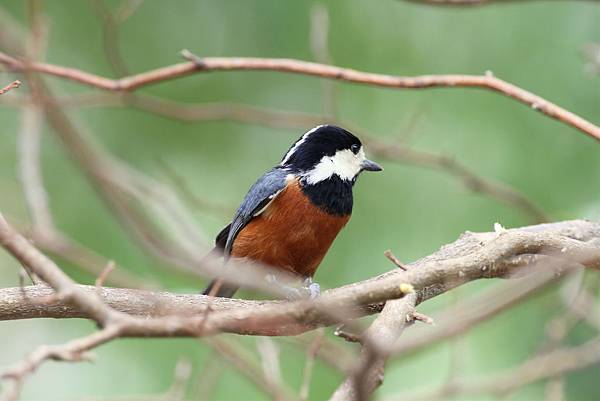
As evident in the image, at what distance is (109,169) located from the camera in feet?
12.6

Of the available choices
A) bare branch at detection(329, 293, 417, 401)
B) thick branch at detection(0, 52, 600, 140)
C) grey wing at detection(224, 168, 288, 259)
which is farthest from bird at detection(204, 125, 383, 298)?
bare branch at detection(329, 293, 417, 401)

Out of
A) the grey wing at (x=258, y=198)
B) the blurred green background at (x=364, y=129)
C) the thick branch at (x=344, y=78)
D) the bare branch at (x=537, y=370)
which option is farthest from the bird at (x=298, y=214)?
the blurred green background at (x=364, y=129)

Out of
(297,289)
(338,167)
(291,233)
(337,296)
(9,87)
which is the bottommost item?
(337,296)

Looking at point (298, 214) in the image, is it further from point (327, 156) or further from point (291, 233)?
point (327, 156)

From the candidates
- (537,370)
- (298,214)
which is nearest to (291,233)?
(298,214)

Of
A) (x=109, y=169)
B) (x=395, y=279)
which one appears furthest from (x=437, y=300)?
(x=395, y=279)

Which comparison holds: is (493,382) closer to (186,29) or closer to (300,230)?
(300,230)

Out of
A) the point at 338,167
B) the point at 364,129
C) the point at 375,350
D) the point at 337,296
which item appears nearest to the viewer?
the point at 375,350

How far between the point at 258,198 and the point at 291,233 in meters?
0.19

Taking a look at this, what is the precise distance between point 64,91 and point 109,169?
1.82 meters

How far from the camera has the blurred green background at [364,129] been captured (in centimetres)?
441

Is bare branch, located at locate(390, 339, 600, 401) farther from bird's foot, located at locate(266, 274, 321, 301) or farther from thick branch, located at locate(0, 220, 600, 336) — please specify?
bird's foot, located at locate(266, 274, 321, 301)

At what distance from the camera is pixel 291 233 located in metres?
3.31

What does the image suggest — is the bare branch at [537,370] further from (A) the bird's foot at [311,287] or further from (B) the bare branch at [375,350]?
(B) the bare branch at [375,350]
